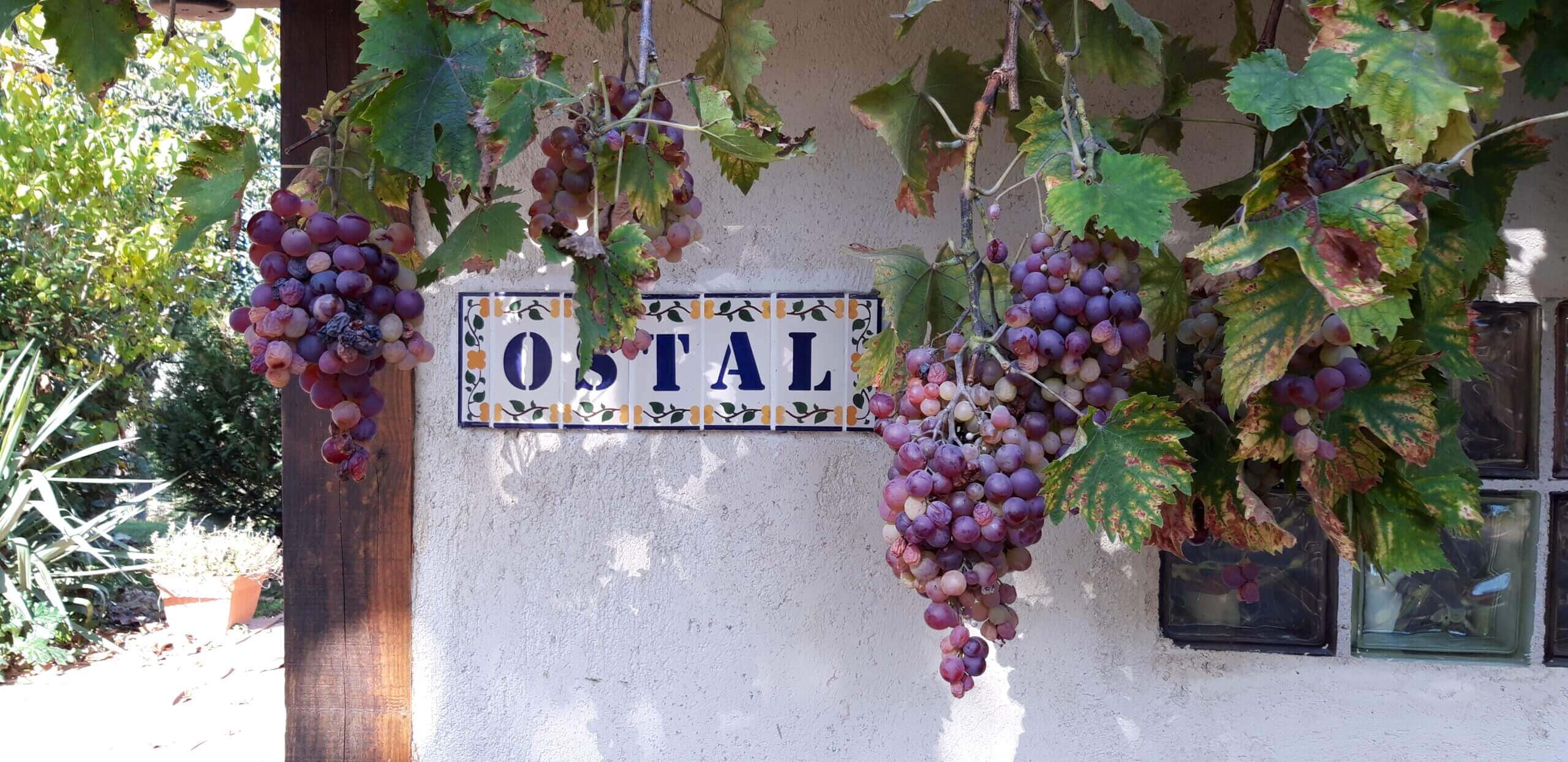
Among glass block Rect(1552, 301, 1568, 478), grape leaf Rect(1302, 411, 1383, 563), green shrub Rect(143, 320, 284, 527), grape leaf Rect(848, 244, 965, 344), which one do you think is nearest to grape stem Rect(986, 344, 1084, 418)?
grape leaf Rect(848, 244, 965, 344)

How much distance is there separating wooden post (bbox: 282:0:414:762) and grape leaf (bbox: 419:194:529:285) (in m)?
0.70

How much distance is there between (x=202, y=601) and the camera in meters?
5.59

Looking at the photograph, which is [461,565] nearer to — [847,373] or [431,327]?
[431,327]

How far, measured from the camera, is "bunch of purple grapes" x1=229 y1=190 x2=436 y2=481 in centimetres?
110

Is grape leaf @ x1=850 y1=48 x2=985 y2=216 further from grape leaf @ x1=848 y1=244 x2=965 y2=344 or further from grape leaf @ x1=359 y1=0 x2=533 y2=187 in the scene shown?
grape leaf @ x1=359 y1=0 x2=533 y2=187

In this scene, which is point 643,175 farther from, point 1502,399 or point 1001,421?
point 1502,399

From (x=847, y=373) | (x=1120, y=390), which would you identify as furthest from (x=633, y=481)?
(x=1120, y=390)

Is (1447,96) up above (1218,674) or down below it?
above

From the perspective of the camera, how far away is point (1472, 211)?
1.27m

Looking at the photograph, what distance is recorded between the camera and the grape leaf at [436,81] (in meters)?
1.06

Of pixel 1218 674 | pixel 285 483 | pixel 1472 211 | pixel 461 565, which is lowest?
pixel 1218 674

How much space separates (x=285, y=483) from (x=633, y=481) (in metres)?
0.68

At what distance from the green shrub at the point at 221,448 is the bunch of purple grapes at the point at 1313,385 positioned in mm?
7927

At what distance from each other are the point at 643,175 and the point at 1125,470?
0.68 metres
